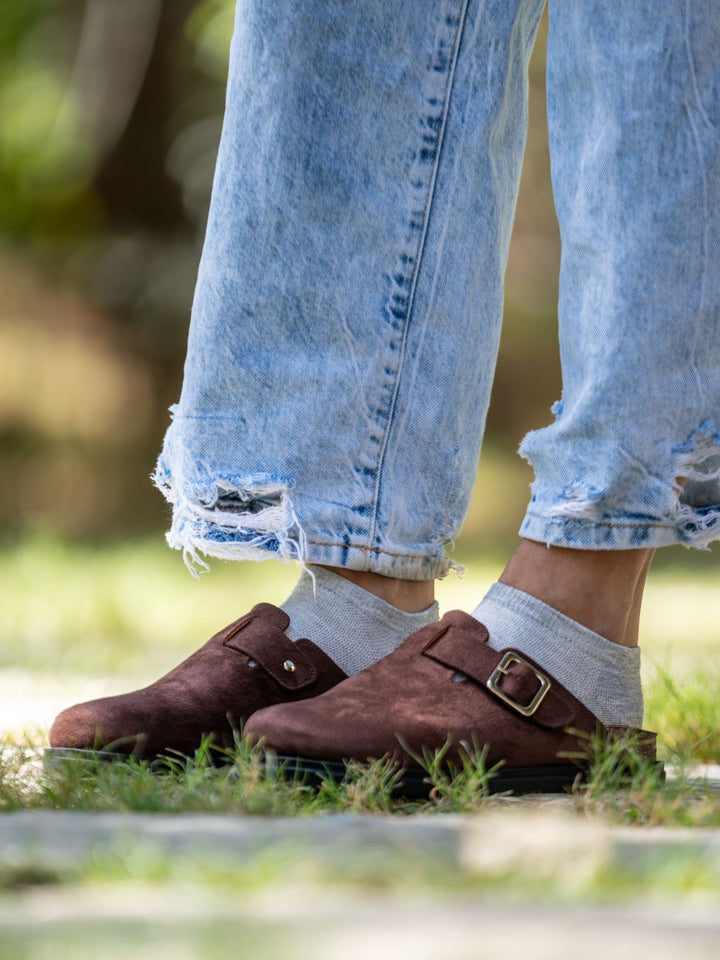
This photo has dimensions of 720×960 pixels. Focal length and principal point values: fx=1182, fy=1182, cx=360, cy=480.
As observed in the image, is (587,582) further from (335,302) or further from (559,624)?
(335,302)

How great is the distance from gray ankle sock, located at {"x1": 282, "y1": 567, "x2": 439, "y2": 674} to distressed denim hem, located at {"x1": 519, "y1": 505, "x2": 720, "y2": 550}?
9.4 inches

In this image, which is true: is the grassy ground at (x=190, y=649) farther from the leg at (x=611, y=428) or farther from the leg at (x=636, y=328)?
the leg at (x=636, y=328)

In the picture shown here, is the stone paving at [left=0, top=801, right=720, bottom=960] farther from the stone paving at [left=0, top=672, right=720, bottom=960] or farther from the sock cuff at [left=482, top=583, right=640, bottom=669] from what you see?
the sock cuff at [left=482, top=583, right=640, bottom=669]

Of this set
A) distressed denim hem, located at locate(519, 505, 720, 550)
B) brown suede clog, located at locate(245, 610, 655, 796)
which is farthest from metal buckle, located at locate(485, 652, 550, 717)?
distressed denim hem, located at locate(519, 505, 720, 550)

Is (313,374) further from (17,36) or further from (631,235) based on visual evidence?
(17,36)

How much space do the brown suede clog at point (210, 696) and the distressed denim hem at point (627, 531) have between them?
1.05 ft

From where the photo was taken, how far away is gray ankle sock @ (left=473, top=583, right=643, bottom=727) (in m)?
1.31

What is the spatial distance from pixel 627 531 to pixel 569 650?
147 mm

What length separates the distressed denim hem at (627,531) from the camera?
4.21 ft

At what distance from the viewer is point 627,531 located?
1283 millimetres

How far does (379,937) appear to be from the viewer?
0.63m

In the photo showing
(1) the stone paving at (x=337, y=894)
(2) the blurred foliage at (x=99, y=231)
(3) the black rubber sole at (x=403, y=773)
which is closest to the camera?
(1) the stone paving at (x=337, y=894)

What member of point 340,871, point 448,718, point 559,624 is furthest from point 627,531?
point 340,871

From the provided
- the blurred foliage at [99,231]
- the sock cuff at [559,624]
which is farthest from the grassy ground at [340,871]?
the blurred foliage at [99,231]
